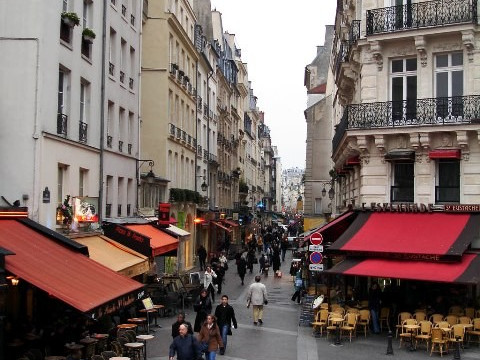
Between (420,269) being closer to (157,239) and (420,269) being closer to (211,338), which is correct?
(211,338)

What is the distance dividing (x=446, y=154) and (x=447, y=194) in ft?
4.82

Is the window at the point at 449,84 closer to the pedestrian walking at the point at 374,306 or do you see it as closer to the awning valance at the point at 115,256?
the pedestrian walking at the point at 374,306

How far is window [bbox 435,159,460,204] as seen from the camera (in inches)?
861

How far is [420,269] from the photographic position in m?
18.7

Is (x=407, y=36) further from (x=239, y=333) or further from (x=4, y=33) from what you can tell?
(x=4, y=33)

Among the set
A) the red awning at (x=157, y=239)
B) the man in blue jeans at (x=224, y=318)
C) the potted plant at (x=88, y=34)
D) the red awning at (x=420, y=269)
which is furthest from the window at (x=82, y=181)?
the red awning at (x=420, y=269)

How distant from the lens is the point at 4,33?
18.1 metres

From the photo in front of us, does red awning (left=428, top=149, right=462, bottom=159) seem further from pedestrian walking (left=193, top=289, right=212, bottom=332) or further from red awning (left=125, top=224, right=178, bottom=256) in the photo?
red awning (left=125, top=224, right=178, bottom=256)

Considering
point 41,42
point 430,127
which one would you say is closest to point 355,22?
point 430,127

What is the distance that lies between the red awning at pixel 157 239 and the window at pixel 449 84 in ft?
34.6

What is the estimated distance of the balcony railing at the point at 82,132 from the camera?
21550mm

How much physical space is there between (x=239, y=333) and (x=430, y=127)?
8.95m

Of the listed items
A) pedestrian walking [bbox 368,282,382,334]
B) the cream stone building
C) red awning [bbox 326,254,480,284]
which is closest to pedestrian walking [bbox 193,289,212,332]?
red awning [bbox 326,254,480,284]

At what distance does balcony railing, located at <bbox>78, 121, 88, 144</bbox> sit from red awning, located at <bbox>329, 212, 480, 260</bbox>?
8.75m
